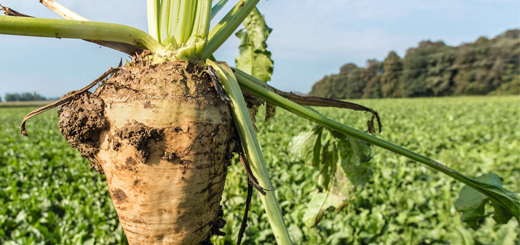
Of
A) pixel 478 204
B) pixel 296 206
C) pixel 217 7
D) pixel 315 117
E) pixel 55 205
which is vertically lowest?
pixel 55 205

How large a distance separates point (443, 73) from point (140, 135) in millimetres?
65228

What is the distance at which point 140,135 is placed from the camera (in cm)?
109

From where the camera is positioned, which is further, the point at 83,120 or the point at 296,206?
the point at 296,206

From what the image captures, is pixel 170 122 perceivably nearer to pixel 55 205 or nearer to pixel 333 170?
pixel 333 170

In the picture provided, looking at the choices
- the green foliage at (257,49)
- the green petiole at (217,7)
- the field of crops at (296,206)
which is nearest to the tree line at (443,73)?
the field of crops at (296,206)

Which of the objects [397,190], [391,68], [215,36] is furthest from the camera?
[391,68]

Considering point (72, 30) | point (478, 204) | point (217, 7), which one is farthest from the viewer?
point (478, 204)

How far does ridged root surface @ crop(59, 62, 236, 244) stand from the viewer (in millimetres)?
1116

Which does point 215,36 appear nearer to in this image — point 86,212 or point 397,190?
point 86,212

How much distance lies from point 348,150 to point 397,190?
3.57 m

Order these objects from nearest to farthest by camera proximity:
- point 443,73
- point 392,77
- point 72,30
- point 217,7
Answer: point 72,30 < point 217,7 < point 443,73 < point 392,77

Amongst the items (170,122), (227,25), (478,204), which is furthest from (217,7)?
(478,204)

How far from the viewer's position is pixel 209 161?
120 cm

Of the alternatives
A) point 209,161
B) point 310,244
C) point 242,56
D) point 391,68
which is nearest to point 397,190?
point 310,244
